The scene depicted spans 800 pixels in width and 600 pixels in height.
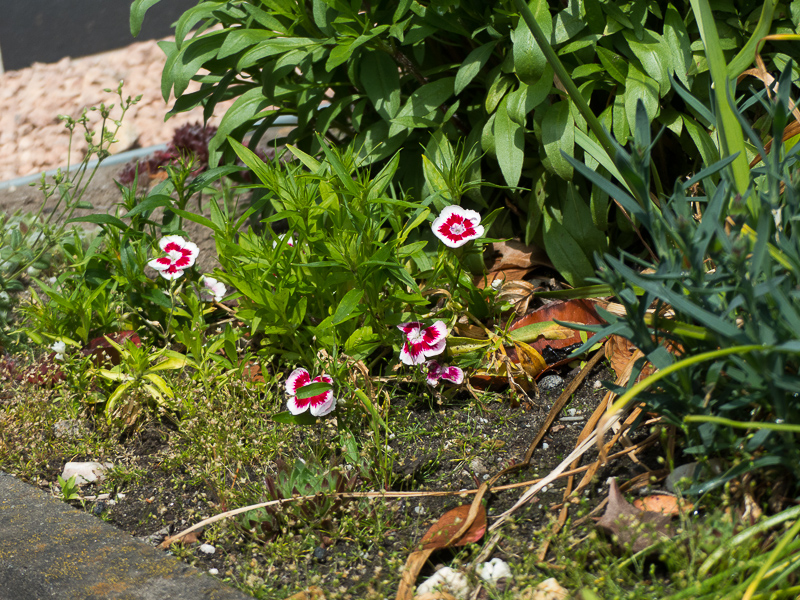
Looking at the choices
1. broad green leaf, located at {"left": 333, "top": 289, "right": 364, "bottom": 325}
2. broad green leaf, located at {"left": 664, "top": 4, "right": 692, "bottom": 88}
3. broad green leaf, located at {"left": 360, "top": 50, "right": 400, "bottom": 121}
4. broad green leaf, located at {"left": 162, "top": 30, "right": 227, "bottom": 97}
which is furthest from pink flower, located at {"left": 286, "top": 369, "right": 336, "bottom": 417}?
broad green leaf, located at {"left": 664, "top": 4, "right": 692, "bottom": 88}

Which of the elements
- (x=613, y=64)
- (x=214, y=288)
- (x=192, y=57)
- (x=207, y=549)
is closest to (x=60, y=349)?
(x=214, y=288)

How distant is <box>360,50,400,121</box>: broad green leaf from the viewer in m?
2.46

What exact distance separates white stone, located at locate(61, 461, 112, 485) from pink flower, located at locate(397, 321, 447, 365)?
3.05 ft

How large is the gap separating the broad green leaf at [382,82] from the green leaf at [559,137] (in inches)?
21.7

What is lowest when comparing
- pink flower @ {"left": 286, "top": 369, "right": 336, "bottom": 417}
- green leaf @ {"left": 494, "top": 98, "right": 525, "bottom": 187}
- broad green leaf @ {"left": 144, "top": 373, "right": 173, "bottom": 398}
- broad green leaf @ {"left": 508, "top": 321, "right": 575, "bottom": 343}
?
broad green leaf @ {"left": 508, "top": 321, "right": 575, "bottom": 343}

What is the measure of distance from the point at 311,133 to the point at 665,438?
198cm

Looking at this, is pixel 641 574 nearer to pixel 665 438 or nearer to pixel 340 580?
pixel 665 438

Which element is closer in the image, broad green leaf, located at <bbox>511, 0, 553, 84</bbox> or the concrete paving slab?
the concrete paving slab

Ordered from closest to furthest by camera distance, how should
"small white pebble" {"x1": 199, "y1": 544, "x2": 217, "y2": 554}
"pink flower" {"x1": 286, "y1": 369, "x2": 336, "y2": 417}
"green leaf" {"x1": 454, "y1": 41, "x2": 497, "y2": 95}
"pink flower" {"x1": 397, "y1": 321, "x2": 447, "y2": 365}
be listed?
1. "small white pebble" {"x1": 199, "y1": 544, "x2": 217, "y2": 554}
2. "pink flower" {"x1": 286, "y1": 369, "x2": 336, "y2": 417}
3. "pink flower" {"x1": 397, "y1": 321, "x2": 447, "y2": 365}
4. "green leaf" {"x1": 454, "y1": 41, "x2": 497, "y2": 95}

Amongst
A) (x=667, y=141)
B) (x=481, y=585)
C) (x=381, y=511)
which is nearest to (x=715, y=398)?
(x=481, y=585)

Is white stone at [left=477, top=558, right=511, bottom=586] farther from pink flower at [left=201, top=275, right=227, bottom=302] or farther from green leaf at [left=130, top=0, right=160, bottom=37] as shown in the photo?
green leaf at [left=130, top=0, right=160, bottom=37]

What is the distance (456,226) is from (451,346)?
14.8 inches

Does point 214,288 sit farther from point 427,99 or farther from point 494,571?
point 494,571

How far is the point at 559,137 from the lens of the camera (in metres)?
2.16
